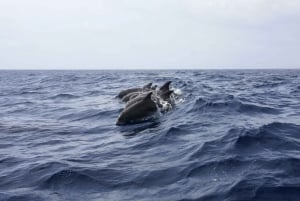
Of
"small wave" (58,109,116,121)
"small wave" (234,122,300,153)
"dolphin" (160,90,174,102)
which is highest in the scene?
"dolphin" (160,90,174,102)

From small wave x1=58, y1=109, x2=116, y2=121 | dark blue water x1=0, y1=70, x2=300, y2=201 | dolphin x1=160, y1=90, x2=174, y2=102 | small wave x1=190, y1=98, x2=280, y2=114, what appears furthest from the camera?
dolphin x1=160, y1=90, x2=174, y2=102

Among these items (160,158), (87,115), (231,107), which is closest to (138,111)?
(87,115)

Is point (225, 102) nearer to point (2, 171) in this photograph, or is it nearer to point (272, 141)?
point (272, 141)

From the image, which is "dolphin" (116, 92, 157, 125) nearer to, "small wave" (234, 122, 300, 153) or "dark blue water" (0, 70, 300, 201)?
"dark blue water" (0, 70, 300, 201)

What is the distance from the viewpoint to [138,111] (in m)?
18.0

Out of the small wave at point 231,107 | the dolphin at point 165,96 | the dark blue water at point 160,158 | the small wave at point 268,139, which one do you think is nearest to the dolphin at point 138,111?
the dark blue water at point 160,158

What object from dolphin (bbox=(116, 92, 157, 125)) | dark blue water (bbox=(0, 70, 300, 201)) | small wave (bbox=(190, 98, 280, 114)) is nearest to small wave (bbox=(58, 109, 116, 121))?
dark blue water (bbox=(0, 70, 300, 201))

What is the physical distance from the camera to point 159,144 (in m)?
13.0

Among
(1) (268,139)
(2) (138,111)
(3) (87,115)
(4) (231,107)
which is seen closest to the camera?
(1) (268,139)

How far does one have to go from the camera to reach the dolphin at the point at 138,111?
17672 millimetres

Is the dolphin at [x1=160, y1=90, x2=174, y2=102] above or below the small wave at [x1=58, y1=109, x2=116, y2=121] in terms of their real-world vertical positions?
above

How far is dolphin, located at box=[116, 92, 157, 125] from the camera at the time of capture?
1767 cm

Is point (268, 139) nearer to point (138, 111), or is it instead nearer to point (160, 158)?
point (160, 158)

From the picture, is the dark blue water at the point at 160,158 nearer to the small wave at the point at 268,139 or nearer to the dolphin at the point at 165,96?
the small wave at the point at 268,139
